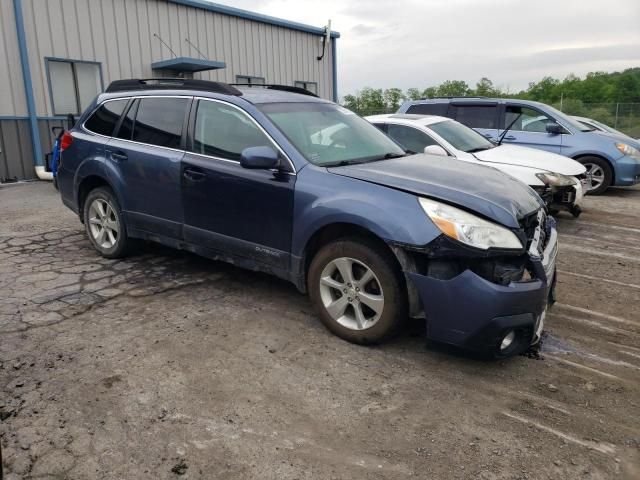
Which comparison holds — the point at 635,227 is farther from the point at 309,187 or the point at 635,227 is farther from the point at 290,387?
the point at 290,387

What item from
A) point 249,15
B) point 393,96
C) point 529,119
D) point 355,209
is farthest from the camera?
point 393,96

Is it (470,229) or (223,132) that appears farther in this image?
(223,132)

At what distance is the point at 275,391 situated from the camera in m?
3.03

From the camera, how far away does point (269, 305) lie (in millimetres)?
4262

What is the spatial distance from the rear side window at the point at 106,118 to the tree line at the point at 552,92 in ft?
82.9

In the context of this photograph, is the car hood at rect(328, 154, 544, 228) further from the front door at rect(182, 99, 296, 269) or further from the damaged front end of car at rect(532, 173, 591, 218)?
the damaged front end of car at rect(532, 173, 591, 218)

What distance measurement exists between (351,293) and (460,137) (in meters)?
4.81

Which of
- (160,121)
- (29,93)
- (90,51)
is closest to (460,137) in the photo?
(160,121)

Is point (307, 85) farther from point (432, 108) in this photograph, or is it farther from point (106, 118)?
point (106, 118)

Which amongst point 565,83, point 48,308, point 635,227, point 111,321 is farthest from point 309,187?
point 565,83

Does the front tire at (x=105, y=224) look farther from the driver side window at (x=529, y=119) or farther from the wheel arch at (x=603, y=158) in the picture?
the wheel arch at (x=603, y=158)

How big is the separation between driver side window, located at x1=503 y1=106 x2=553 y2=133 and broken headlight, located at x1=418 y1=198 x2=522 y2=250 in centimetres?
723

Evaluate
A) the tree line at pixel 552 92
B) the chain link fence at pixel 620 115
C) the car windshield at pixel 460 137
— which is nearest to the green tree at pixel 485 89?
the tree line at pixel 552 92

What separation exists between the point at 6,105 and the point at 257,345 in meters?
9.86
